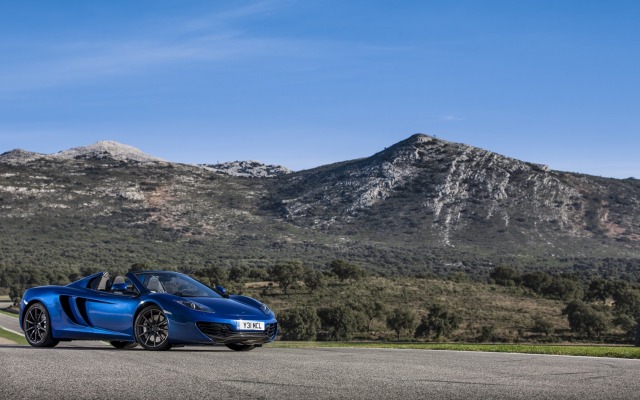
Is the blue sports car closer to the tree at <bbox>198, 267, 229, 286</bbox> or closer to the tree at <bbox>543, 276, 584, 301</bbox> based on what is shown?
the tree at <bbox>198, 267, 229, 286</bbox>

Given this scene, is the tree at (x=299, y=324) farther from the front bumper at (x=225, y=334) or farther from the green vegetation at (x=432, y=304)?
the front bumper at (x=225, y=334)

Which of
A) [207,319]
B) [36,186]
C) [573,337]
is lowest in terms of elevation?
[573,337]

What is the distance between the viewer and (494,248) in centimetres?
14262

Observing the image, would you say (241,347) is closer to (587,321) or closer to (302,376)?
(302,376)

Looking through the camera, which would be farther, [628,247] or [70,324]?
[628,247]

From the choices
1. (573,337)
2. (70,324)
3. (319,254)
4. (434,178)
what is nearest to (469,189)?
(434,178)

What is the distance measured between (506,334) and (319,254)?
74280 millimetres

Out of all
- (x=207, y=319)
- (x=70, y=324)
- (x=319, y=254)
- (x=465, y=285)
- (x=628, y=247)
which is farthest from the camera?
(x=628, y=247)

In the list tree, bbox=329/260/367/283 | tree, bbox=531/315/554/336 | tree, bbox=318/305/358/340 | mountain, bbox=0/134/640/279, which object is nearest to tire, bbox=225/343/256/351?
tree, bbox=318/305/358/340

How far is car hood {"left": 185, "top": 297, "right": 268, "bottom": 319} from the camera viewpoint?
569 inches

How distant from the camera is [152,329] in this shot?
1459 cm

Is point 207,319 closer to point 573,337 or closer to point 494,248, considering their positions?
point 573,337

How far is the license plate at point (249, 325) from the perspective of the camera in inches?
569

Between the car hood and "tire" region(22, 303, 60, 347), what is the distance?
2.99 meters
